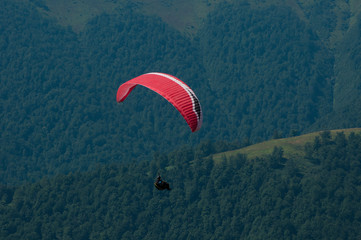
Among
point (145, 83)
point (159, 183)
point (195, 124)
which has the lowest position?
point (159, 183)

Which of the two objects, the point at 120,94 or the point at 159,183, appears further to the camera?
the point at 120,94

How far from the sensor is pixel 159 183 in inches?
2586

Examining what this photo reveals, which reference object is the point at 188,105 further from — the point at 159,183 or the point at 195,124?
the point at 159,183

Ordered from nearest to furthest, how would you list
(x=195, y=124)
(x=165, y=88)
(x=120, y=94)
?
(x=195, y=124)
(x=165, y=88)
(x=120, y=94)

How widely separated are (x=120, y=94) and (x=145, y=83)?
5.90 metres

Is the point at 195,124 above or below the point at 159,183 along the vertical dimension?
above

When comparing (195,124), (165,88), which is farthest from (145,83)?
(195,124)

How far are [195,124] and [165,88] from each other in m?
5.91

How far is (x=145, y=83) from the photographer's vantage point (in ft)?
223

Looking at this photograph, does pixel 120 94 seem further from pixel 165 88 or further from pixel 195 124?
pixel 195 124

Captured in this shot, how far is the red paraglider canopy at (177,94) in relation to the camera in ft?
208

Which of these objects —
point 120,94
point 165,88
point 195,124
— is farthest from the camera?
point 120,94

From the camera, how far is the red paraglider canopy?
2491 inches

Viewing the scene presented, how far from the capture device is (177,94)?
6588cm
